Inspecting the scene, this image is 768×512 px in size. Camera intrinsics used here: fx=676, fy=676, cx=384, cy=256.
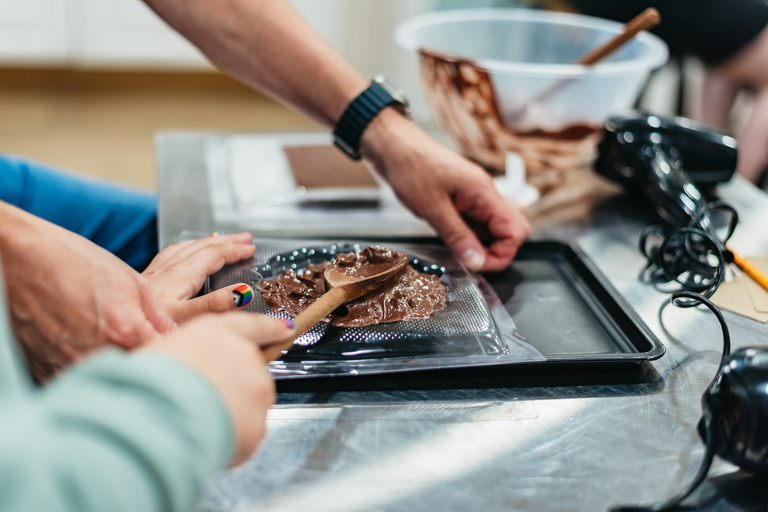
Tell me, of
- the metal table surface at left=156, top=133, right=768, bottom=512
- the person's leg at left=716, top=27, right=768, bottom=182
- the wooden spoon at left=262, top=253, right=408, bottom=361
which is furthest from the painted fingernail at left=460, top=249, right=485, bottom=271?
the person's leg at left=716, top=27, right=768, bottom=182

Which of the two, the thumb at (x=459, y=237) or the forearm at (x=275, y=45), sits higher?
the forearm at (x=275, y=45)

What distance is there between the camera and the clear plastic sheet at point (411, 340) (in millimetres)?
597

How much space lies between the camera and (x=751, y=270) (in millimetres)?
855

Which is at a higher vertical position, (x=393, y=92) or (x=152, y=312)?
(x=393, y=92)

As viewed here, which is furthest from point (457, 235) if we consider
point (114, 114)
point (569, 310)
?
point (114, 114)

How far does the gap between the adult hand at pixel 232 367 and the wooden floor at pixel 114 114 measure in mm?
2343

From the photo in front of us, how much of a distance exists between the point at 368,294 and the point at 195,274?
184 millimetres

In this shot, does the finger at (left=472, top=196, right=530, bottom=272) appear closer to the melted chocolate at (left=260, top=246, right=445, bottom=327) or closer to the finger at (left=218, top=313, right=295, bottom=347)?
the melted chocolate at (left=260, top=246, right=445, bottom=327)

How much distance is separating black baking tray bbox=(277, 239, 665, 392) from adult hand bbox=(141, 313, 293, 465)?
0.15 meters

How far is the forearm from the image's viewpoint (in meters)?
0.93

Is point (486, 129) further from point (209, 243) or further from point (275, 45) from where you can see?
point (209, 243)

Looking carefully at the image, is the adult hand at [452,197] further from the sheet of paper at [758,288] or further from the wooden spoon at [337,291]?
the sheet of paper at [758,288]

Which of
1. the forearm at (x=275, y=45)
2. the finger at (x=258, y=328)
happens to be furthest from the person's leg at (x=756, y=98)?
the finger at (x=258, y=328)

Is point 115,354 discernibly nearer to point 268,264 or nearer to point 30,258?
point 30,258
